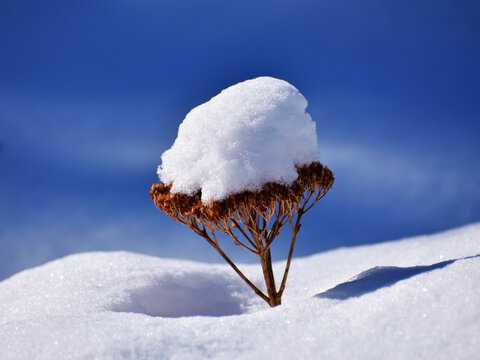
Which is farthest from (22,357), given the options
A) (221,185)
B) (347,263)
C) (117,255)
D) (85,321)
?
(347,263)

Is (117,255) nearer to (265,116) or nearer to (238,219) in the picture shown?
(238,219)

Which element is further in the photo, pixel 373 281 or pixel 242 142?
pixel 373 281

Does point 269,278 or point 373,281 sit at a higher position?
point 269,278

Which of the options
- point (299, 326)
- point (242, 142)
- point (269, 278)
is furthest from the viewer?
point (269, 278)

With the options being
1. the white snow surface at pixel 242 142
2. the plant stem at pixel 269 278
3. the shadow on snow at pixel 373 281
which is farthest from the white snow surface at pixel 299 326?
the white snow surface at pixel 242 142

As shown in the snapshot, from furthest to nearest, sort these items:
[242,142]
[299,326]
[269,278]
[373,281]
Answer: [269,278], [373,281], [242,142], [299,326]

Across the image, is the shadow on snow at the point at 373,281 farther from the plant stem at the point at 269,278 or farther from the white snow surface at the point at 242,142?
the white snow surface at the point at 242,142

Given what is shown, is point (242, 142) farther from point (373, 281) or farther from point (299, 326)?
point (373, 281)

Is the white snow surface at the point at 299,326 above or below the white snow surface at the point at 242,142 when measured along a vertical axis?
below

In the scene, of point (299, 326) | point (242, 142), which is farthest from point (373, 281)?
point (242, 142)
